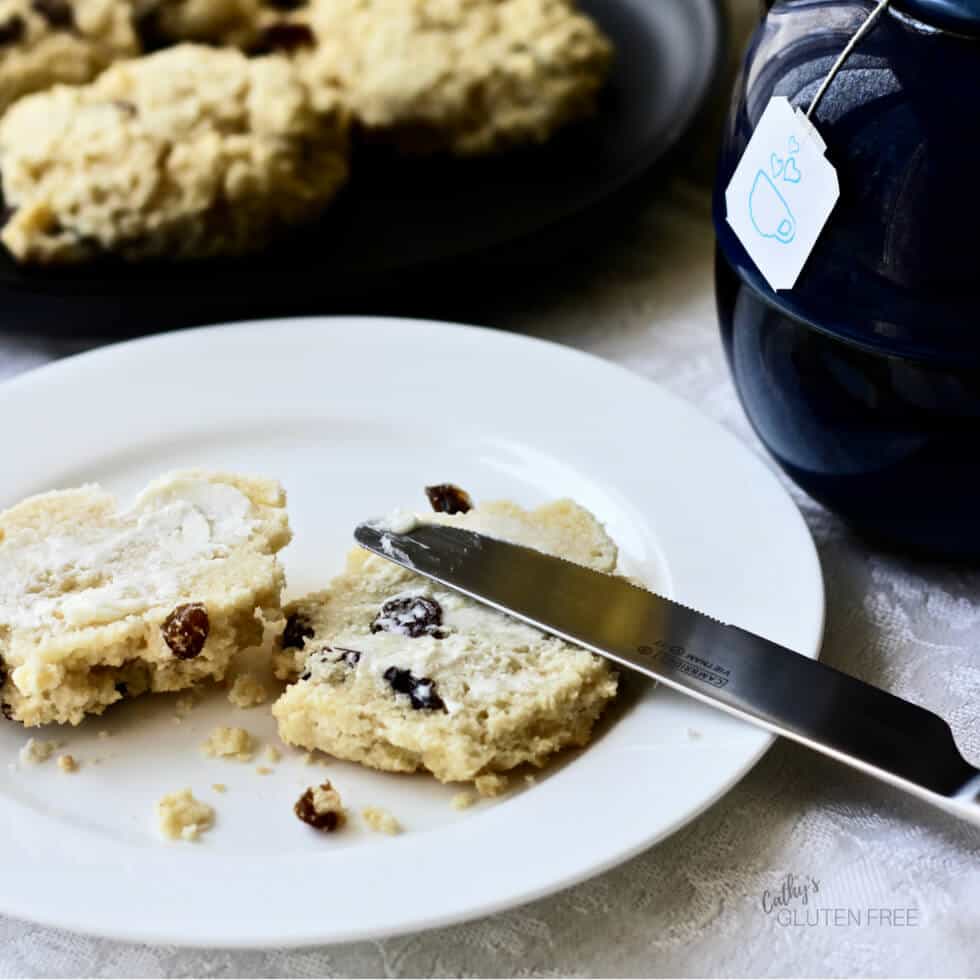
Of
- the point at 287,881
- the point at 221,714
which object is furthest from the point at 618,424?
the point at 287,881

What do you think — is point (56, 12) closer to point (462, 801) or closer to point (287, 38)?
point (287, 38)

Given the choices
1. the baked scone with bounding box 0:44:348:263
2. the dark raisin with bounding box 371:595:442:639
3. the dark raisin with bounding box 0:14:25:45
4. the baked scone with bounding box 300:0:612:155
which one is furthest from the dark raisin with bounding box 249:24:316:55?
the dark raisin with bounding box 371:595:442:639

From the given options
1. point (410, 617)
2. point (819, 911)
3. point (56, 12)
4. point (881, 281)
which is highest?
point (881, 281)

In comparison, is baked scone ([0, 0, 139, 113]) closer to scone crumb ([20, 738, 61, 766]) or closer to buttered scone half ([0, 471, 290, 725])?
buttered scone half ([0, 471, 290, 725])

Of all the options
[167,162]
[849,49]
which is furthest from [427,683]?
[167,162]

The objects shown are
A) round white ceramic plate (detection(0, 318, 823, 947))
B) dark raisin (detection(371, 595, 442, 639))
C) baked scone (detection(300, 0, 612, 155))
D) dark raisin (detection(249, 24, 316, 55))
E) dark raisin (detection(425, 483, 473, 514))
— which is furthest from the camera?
dark raisin (detection(249, 24, 316, 55))

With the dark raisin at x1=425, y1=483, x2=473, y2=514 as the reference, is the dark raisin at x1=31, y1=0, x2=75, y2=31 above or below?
above

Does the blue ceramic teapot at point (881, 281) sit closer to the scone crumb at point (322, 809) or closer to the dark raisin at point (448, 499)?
the dark raisin at point (448, 499)
